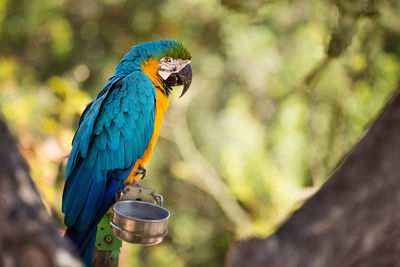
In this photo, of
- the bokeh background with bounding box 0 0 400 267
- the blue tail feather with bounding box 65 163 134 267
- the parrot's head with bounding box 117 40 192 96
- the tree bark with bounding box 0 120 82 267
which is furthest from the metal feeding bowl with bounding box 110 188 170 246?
the bokeh background with bounding box 0 0 400 267

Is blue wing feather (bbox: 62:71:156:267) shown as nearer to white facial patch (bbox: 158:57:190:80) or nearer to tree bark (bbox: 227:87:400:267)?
white facial patch (bbox: 158:57:190:80)

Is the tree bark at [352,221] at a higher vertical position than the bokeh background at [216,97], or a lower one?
higher

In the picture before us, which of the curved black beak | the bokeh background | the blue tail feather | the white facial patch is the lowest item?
the bokeh background

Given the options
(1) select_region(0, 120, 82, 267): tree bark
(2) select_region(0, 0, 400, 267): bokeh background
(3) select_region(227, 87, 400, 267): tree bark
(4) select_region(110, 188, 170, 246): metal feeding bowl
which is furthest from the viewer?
(2) select_region(0, 0, 400, 267): bokeh background

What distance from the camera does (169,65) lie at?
58.9 inches

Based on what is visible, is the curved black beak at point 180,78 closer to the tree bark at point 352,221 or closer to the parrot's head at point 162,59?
the parrot's head at point 162,59

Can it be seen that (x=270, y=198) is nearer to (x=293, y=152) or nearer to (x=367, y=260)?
(x=293, y=152)

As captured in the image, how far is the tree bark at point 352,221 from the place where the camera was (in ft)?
2.62

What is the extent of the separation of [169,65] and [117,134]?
0.92 feet

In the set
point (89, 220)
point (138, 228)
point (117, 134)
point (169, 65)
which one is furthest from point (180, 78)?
point (138, 228)

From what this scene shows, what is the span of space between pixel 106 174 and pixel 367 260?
77 cm

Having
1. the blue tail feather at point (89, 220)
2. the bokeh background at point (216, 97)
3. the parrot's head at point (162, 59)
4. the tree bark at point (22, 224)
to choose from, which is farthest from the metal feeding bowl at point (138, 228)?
the bokeh background at point (216, 97)

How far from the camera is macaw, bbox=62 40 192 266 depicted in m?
1.29

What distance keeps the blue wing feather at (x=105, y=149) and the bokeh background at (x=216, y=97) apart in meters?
0.86
